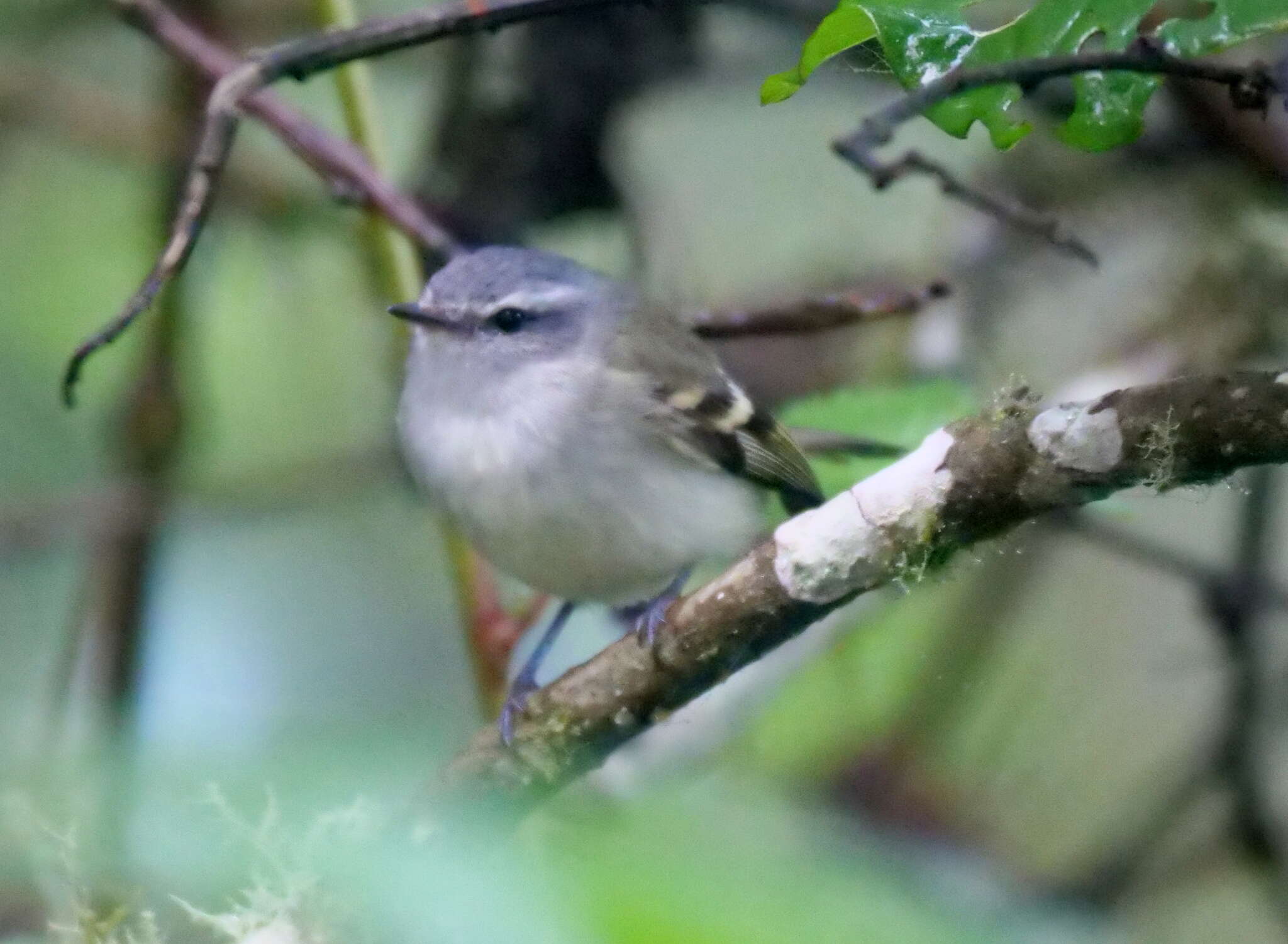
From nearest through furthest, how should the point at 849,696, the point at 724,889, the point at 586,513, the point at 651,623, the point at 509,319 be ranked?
the point at 724,889 → the point at 651,623 → the point at 586,513 → the point at 509,319 → the point at 849,696

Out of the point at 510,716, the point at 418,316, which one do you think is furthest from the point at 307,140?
the point at 510,716

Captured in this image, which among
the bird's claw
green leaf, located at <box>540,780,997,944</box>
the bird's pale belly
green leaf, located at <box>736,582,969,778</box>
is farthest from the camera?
green leaf, located at <box>736,582,969,778</box>

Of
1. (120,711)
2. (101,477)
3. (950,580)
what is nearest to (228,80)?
(950,580)

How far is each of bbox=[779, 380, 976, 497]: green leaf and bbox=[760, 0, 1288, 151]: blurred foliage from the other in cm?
91

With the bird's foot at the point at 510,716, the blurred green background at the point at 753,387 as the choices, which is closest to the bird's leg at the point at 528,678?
the bird's foot at the point at 510,716

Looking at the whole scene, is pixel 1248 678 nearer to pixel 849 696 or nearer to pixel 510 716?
pixel 849 696

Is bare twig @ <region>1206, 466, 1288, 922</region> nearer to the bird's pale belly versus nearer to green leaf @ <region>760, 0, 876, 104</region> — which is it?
the bird's pale belly

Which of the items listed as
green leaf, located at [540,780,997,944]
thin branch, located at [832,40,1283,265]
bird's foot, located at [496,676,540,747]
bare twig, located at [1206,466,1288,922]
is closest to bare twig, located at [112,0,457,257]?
bird's foot, located at [496,676,540,747]

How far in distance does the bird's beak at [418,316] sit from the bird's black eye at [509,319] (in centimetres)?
8

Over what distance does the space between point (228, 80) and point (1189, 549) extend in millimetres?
2281

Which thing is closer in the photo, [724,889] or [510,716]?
[724,889]

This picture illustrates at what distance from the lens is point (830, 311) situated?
214 centimetres

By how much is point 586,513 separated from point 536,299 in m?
0.48

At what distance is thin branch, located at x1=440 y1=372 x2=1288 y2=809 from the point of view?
99cm
